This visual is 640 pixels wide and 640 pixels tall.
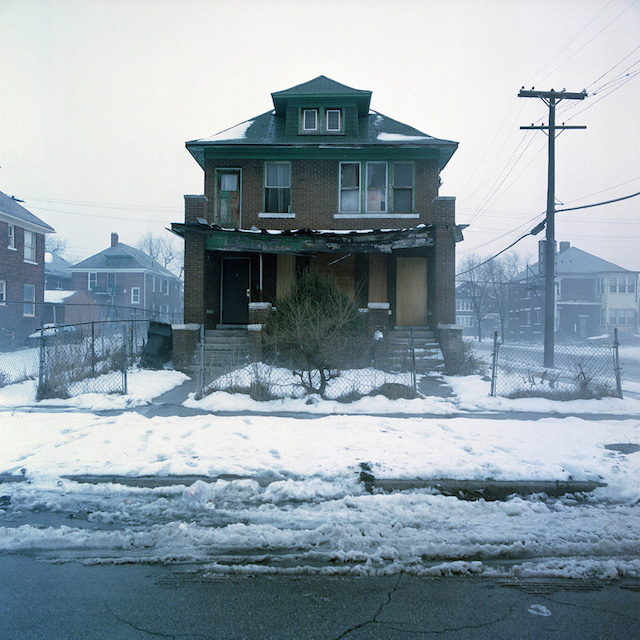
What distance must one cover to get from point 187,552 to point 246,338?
10637 millimetres

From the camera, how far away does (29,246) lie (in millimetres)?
29375

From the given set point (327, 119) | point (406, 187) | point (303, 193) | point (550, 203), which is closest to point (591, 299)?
point (550, 203)

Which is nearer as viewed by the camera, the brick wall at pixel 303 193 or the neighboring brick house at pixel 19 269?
the brick wall at pixel 303 193

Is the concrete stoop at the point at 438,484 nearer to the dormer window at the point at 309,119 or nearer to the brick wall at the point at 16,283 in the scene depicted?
the dormer window at the point at 309,119

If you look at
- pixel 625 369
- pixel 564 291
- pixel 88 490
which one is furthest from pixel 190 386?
pixel 564 291

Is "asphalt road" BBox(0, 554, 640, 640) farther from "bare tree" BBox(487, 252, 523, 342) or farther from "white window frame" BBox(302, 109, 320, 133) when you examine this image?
"bare tree" BBox(487, 252, 523, 342)

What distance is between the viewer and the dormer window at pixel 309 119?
58.2 feet

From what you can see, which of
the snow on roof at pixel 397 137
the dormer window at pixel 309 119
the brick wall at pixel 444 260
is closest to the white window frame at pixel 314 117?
the dormer window at pixel 309 119

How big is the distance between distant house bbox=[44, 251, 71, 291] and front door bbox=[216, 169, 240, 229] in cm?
3489

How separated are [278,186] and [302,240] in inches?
136

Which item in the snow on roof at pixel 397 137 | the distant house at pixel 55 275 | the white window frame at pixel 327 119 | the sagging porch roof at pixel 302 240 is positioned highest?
the white window frame at pixel 327 119

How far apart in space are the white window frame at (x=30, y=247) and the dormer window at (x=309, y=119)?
21.5m

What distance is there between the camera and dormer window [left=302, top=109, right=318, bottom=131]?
698 inches

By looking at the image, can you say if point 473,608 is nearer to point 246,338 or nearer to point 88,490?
point 88,490
